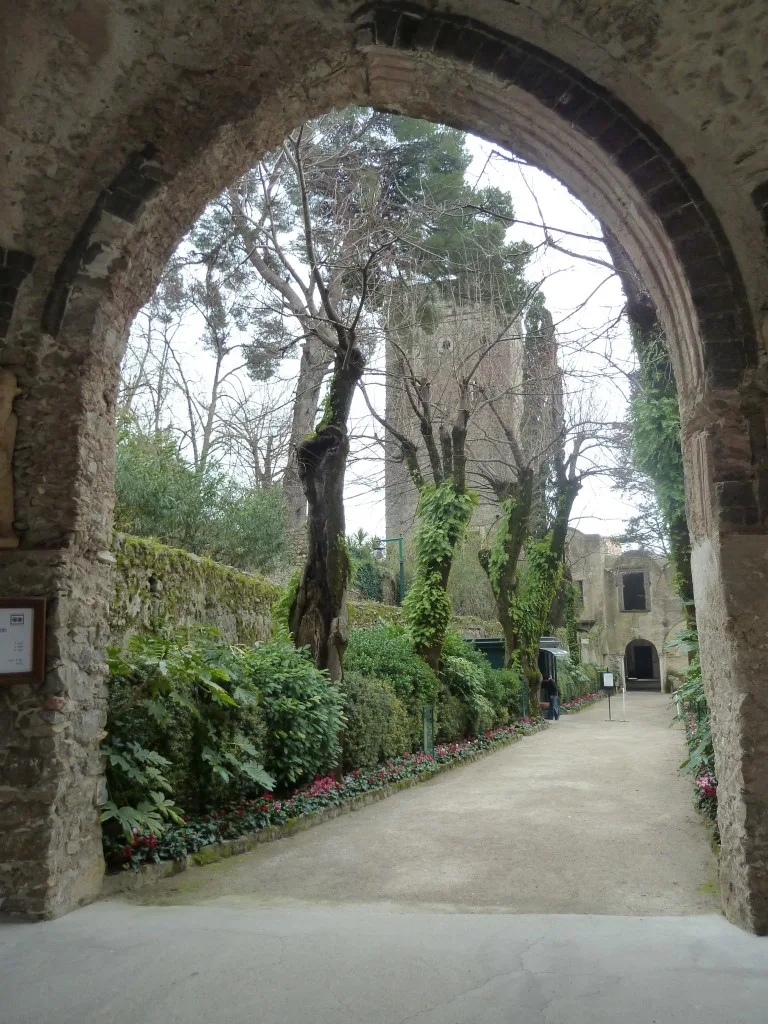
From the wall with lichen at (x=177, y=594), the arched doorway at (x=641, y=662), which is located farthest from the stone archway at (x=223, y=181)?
the arched doorway at (x=641, y=662)

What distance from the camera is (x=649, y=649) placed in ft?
130

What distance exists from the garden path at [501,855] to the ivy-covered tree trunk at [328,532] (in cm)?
180

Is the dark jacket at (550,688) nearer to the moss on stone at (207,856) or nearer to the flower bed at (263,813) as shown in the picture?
the flower bed at (263,813)

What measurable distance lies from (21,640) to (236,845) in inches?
101

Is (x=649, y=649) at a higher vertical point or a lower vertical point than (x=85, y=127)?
lower

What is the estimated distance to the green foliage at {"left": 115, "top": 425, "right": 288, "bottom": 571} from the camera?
33.7ft

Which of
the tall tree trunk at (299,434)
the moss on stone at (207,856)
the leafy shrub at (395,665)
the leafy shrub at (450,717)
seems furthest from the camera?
the tall tree trunk at (299,434)

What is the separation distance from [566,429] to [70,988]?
12.5 meters

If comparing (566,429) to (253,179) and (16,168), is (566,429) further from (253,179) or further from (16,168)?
(16,168)

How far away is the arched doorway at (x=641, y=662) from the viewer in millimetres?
38531

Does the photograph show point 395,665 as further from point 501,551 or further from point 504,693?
point 501,551

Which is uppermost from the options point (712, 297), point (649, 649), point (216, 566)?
point (712, 297)

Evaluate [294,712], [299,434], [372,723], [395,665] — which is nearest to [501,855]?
[294,712]

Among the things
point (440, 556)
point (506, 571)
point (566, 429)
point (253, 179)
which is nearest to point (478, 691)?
point (440, 556)
